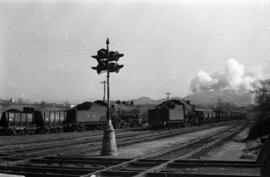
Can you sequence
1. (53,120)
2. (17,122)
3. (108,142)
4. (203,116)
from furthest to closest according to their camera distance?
(203,116), (53,120), (17,122), (108,142)

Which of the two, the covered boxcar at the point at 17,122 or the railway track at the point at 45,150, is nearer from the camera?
the railway track at the point at 45,150

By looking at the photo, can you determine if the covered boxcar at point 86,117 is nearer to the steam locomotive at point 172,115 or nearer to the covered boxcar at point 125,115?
the covered boxcar at point 125,115

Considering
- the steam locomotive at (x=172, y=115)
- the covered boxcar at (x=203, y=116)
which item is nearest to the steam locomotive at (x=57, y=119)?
the steam locomotive at (x=172, y=115)

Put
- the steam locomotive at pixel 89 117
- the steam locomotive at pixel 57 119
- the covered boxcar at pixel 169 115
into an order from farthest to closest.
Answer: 1. the covered boxcar at pixel 169 115
2. the steam locomotive at pixel 89 117
3. the steam locomotive at pixel 57 119

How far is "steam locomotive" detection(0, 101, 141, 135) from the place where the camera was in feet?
107

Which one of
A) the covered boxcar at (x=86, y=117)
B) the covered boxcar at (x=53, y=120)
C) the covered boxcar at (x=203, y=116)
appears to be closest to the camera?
the covered boxcar at (x=53, y=120)

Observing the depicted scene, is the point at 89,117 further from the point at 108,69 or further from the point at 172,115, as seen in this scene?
the point at 108,69

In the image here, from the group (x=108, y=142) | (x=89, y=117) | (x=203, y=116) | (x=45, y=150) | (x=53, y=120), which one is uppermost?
(x=89, y=117)

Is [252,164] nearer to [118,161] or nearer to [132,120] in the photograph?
[118,161]

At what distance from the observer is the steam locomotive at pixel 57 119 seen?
1281 inches

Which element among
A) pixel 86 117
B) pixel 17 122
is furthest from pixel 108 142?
pixel 86 117

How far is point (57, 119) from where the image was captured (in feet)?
122

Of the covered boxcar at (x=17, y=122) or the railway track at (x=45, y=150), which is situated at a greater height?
the covered boxcar at (x=17, y=122)

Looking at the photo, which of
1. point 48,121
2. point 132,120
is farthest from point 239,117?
point 48,121
